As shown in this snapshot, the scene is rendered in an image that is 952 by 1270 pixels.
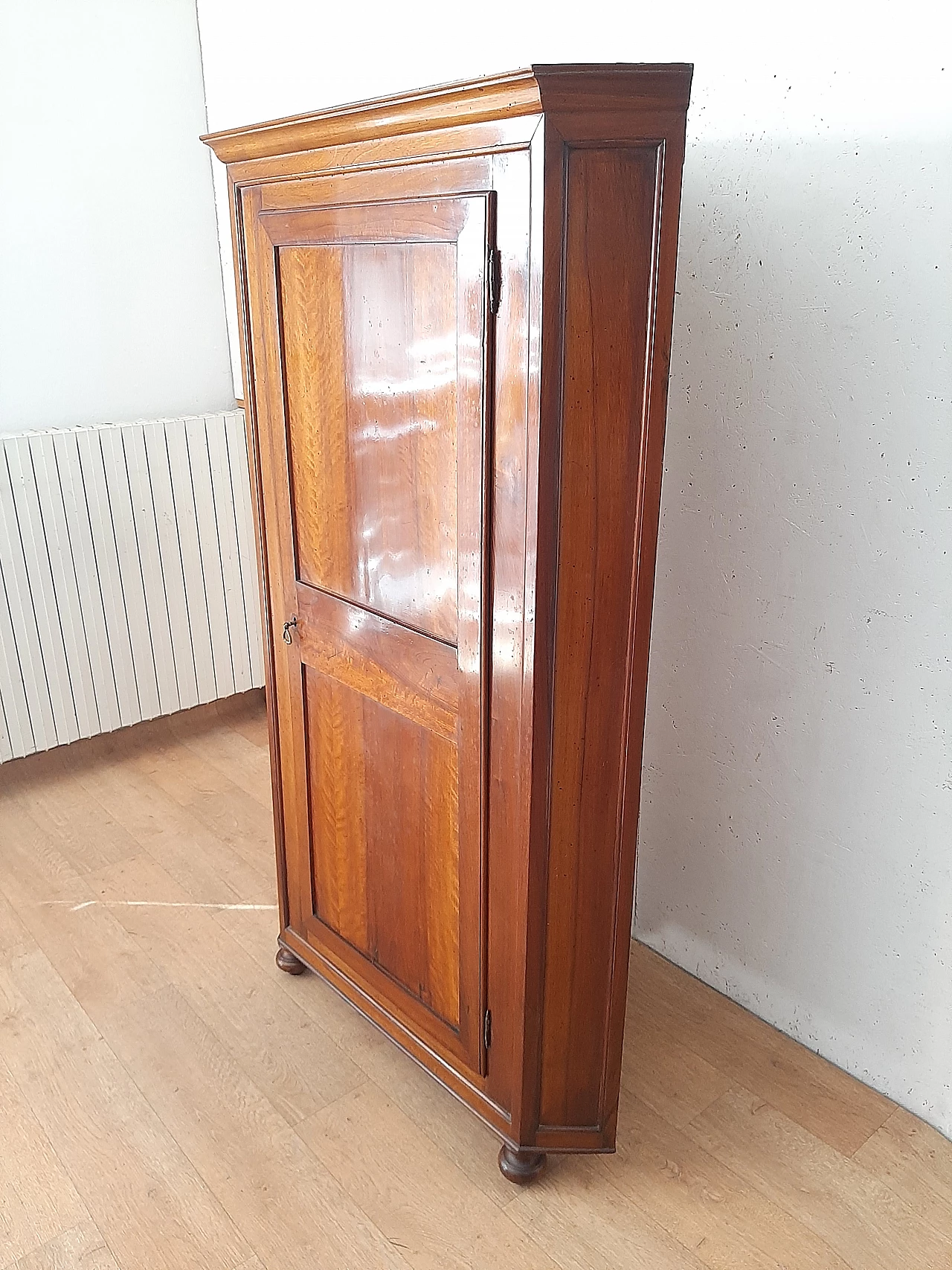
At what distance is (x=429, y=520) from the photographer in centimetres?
154

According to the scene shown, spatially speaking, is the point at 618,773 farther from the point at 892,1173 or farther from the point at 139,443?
the point at 139,443

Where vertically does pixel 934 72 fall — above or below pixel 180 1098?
above

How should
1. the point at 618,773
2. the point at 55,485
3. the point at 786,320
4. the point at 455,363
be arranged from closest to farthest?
the point at 455,363 < the point at 618,773 < the point at 786,320 < the point at 55,485

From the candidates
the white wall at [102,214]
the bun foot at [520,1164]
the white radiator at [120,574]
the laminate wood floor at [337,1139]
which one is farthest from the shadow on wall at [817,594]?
the white wall at [102,214]

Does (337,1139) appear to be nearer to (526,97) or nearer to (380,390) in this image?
(380,390)

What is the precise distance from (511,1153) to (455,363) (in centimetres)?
129

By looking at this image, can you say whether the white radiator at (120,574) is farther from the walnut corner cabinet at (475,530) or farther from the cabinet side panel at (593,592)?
the cabinet side panel at (593,592)

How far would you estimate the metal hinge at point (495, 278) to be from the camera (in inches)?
51.3

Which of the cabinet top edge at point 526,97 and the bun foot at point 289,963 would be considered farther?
the bun foot at point 289,963

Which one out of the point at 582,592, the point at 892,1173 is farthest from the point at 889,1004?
the point at 582,592

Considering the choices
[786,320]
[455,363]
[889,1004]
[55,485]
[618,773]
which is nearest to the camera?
[455,363]

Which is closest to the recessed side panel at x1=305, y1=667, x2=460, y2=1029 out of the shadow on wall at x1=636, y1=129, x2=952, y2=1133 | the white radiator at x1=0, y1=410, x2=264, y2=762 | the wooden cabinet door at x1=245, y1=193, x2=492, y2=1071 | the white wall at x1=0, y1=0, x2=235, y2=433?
the wooden cabinet door at x1=245, y1=193, x2=492, y2=1071

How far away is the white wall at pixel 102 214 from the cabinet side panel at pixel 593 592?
6.83 ft

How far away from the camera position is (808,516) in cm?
178
